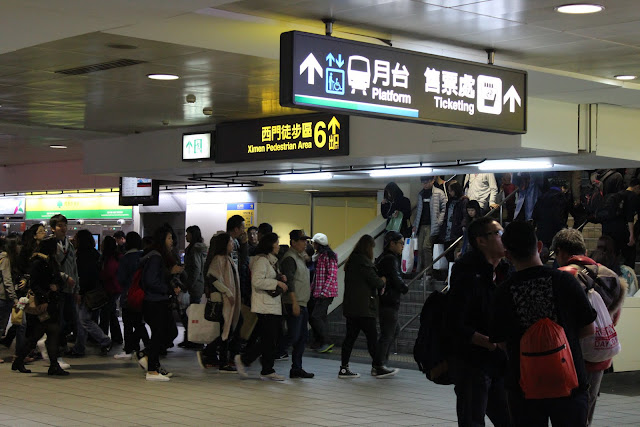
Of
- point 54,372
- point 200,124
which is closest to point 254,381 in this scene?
point 54,372

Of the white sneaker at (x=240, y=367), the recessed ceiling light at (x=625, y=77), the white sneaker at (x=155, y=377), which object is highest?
the recessed ceiling light at (x=625, y=77)

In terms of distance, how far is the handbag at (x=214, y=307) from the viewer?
40.0ft

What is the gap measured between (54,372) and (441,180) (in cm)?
753

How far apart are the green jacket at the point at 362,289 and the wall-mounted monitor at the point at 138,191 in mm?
6229

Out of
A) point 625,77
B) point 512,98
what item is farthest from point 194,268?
point 512,98

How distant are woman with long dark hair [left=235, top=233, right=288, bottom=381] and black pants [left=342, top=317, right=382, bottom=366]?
870mm

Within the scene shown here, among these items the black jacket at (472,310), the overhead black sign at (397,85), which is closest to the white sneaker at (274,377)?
the overhead black sign at (397,85)

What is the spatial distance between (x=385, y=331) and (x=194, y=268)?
3.61m

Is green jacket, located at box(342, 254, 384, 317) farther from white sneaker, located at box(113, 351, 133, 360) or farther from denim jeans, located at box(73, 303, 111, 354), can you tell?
denim jeans, located at box(73, 303, 111, 354)

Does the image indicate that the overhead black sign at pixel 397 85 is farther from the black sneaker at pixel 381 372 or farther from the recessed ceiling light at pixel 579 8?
the black sneaker at pixel 381 372

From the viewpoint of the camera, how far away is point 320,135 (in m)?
13.0

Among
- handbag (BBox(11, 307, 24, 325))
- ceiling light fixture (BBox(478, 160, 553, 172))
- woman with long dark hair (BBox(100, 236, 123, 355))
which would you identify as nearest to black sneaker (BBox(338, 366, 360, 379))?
ceiling light fixture (BBox(478, 160, 553, 172))

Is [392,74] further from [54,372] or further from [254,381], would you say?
[54,372]

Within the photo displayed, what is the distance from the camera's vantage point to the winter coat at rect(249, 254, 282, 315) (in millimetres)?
11602
